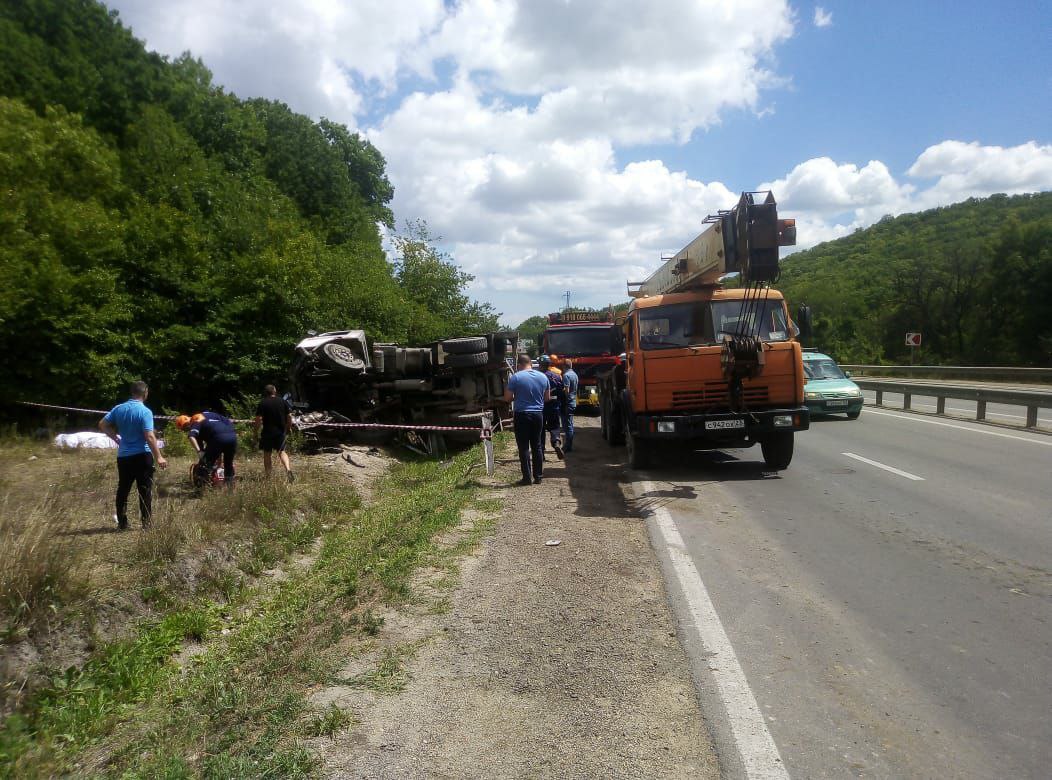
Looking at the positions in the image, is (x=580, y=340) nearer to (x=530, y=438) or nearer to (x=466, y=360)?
(x=466, y=360)

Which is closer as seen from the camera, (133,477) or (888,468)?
(133,477)

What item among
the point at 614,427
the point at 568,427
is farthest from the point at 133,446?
the point at 614,427

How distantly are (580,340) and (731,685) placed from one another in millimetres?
16936

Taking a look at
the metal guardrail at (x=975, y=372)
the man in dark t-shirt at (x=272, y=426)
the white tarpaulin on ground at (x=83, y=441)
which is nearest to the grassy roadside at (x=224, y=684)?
the man in dark t-shirt at (x=272, y=426)

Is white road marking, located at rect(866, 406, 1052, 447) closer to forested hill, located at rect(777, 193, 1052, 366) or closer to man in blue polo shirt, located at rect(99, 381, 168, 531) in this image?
man in blue polo shirt, located at rect(99, 381, 168, 531)

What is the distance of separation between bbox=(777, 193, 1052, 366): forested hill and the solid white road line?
131 feet

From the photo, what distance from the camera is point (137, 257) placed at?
56.2 feet

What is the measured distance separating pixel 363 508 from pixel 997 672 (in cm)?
759

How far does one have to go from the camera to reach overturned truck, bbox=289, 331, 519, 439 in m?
13.9

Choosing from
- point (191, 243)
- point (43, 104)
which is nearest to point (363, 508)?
point (191, 243)

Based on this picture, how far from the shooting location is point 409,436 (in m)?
14.8

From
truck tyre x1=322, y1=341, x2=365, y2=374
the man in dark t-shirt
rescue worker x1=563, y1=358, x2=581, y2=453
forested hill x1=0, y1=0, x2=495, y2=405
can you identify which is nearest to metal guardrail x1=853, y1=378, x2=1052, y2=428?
rescue worker x1=563, y1=358, x2=581, y2=453

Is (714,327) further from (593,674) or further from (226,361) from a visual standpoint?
(226,361)

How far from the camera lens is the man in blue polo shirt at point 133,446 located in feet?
24.8
